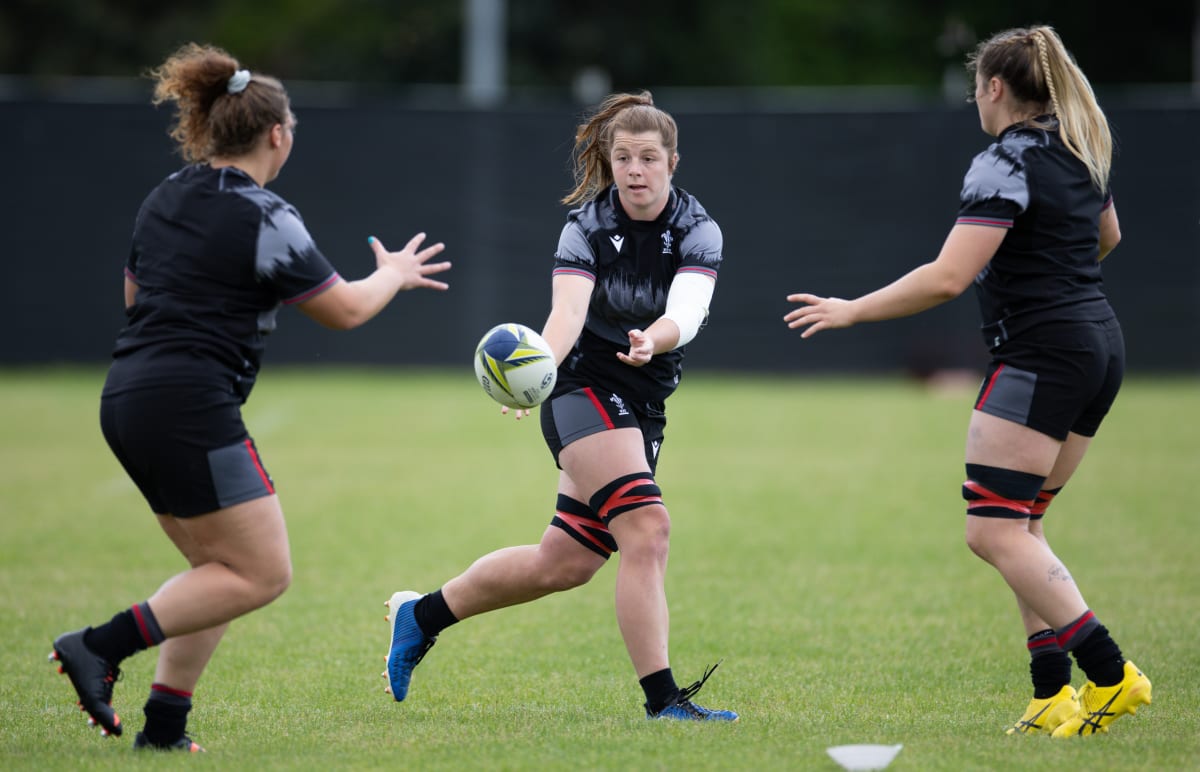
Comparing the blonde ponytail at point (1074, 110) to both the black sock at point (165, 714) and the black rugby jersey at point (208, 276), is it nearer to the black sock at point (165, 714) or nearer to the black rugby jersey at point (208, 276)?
the black rugby jersey at point (208, 276)

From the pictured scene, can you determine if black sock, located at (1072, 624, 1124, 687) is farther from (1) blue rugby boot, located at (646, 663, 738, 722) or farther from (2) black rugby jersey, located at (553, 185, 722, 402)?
(2) black rugby jersey, located at (553, 185, 722, 402)

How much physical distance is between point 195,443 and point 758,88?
103ft

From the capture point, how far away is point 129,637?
4078mm

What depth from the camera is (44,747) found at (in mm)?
4363

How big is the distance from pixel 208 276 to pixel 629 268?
1.52 m

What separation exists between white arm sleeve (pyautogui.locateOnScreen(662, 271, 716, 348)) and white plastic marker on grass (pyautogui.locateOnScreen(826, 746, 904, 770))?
55.9 inches

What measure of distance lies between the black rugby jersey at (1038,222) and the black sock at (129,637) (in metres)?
2.81

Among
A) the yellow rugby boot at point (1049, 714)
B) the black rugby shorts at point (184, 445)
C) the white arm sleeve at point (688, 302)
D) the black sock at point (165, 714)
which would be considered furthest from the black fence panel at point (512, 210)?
the black rugby shorts at point (184, 445)

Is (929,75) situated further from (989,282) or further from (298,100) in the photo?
(989,282)

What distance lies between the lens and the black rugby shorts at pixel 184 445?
3.99m

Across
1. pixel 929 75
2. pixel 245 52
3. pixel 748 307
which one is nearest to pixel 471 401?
pixel 748 307

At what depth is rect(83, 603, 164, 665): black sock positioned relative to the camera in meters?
4.08

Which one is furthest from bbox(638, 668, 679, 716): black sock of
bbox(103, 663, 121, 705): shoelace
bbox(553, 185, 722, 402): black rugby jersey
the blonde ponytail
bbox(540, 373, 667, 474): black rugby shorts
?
the blonde ponytail

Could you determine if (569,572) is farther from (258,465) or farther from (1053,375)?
(1053,375)
